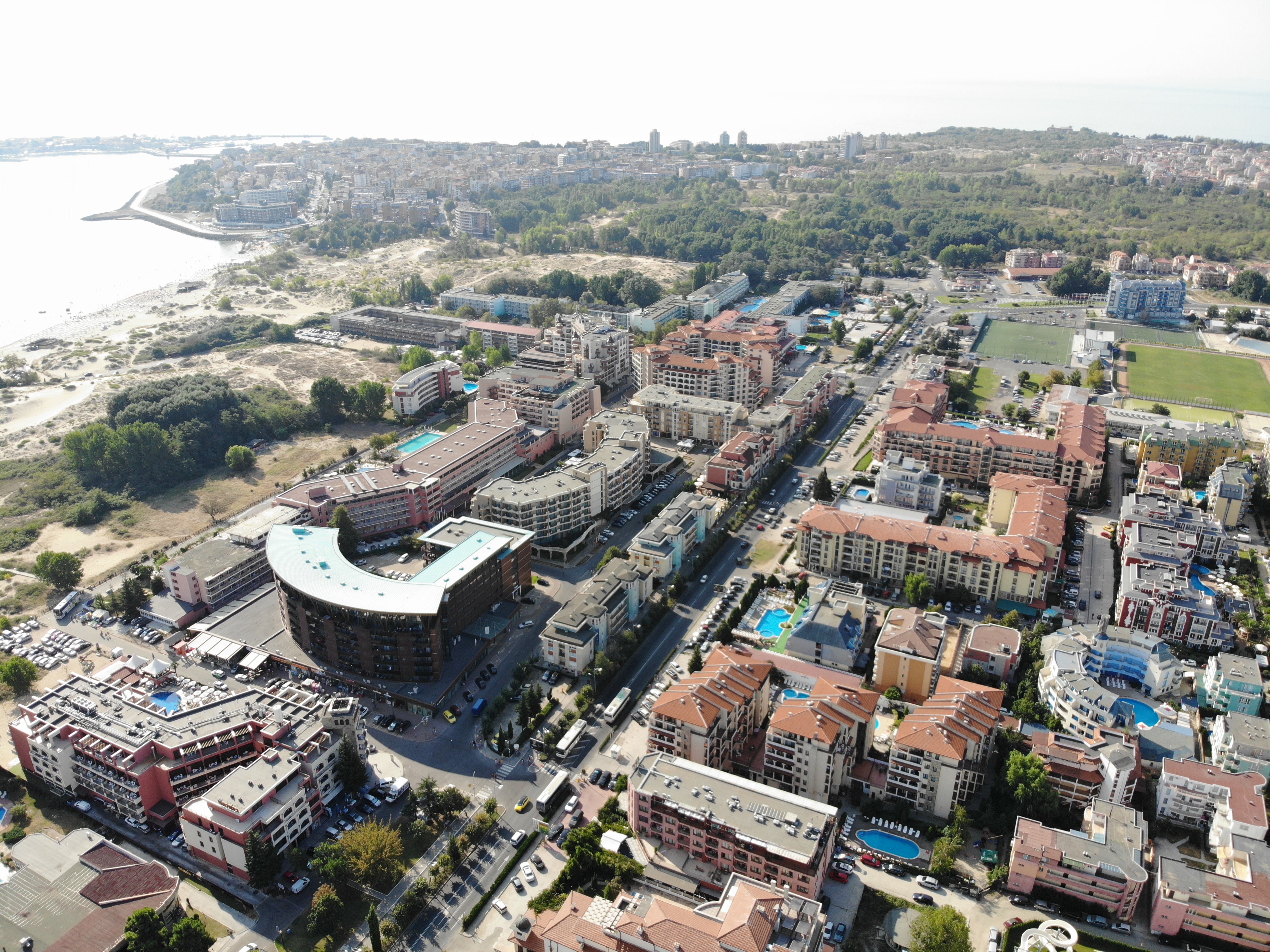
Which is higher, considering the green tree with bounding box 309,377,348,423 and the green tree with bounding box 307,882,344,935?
the green tree with bounding box 309,377,348,423

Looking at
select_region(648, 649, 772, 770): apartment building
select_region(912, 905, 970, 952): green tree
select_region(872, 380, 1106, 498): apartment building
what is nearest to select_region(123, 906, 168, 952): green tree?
select_region(648, 649, 772, 770): apartment building

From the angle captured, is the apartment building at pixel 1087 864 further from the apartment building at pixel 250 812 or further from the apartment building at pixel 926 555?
the apartment building at pixel 250 812

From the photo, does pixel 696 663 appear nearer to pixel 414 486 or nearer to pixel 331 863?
pixel 331 863

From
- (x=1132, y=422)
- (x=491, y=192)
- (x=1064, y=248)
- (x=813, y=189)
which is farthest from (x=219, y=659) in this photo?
(x=813, y=189)

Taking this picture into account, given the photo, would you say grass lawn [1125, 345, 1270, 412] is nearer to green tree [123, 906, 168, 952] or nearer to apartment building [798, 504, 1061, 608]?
apartment building [798, 504, 1061, 608]

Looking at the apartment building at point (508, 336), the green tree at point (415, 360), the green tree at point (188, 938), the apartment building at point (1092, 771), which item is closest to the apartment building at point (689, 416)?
the apartment building at point (508, 336)

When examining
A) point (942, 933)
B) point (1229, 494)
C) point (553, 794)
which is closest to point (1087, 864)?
point (942, 933)

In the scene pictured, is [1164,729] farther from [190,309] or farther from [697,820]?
[190,309]
